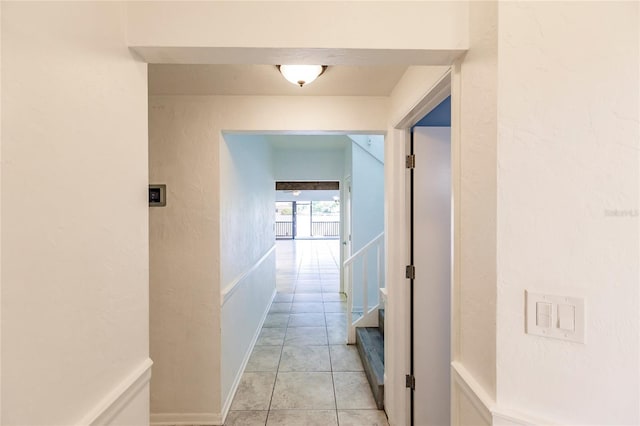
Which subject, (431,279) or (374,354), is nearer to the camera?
(431,279)

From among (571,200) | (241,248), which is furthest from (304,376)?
(571,200)

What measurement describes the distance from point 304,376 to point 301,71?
248 centimetres

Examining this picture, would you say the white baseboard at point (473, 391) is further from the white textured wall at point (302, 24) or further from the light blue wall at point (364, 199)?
the light blue wall at point (364, 199)

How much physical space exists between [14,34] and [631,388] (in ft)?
5.56

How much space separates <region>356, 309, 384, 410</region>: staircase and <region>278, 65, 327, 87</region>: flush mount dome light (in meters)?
2.18

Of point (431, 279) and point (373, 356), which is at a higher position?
point (431, 279)

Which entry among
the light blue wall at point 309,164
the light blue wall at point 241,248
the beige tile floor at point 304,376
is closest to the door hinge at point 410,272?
the beige tile floor at point 304,376

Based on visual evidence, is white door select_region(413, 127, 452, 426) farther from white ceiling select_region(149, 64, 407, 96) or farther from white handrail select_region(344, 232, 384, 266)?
white handrail select_region(344, 232, 384, 266)

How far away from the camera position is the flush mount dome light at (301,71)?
5.25 feet

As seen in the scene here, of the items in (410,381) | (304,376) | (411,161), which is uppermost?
(411,161)

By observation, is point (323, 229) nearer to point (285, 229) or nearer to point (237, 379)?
point (285, 229)

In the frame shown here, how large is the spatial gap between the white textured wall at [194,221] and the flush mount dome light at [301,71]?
474mm

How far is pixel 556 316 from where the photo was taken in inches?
33.5

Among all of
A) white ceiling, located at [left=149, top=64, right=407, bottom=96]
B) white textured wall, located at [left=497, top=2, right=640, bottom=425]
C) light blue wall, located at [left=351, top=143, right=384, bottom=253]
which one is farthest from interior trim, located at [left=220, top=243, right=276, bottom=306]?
white textured wall, located at [left=497, top=2, right=640, bottom=425]
